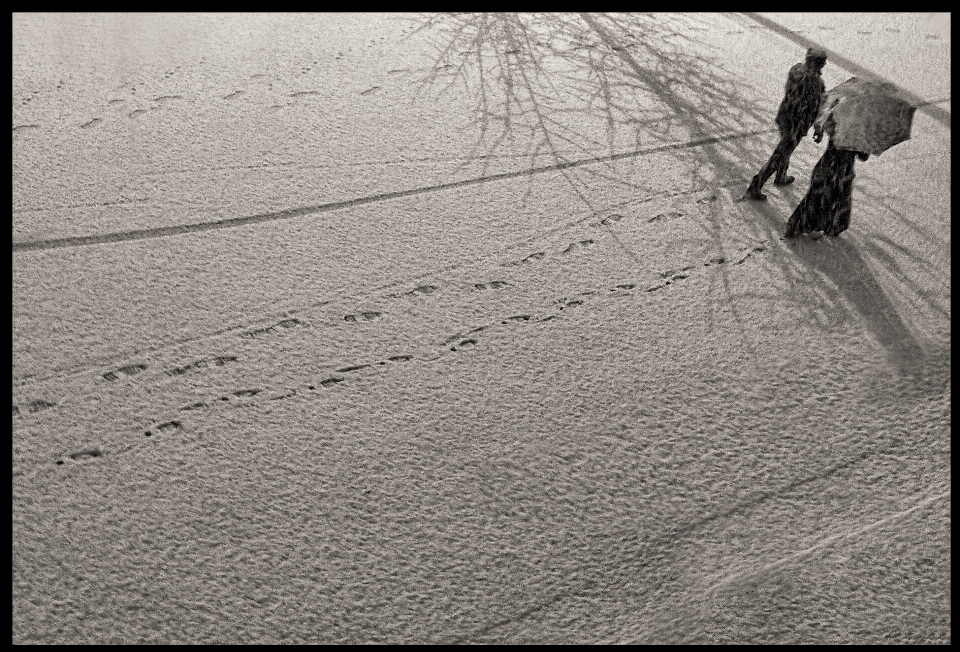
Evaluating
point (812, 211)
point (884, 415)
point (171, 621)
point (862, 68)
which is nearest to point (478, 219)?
point (812, 211)

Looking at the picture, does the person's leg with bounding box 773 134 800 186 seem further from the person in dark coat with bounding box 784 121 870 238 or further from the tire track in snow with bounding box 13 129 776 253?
the tire track in snow with bounding box 13 129 776 253

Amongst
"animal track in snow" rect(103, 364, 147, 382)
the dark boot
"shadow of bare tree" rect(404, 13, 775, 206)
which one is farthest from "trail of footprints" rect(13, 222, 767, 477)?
"shadow of bare tree" rect(404, 13, 775, 206)

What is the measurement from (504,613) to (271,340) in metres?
0.86

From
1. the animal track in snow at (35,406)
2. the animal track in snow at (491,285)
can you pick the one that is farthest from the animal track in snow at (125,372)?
the animal track in snow at (491,285)

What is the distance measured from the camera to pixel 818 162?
93.4 inches

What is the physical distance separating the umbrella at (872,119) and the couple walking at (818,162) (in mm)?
84

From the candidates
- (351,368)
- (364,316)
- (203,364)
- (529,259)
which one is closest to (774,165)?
(529,259)

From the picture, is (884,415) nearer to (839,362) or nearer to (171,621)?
(839,362)

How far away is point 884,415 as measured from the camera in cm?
198

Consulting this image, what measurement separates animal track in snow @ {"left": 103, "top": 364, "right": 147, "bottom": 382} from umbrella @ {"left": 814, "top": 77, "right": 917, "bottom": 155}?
5.38 ft

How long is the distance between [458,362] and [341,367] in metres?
0.25

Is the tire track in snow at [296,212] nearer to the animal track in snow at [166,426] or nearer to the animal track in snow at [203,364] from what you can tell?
the animal track in snow at [203,364]

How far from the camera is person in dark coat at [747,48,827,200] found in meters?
2.38

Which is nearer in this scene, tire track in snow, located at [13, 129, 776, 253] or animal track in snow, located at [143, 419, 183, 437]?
animal track in snow, located at [143, 419, 183, 437]
